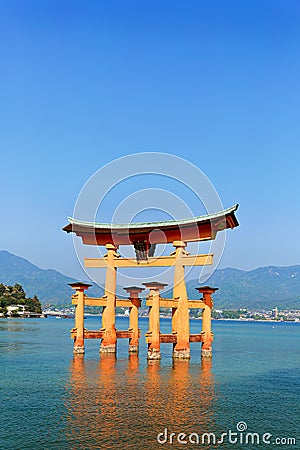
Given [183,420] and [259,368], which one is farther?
[259,368]

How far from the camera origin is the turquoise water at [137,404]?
1517 cm

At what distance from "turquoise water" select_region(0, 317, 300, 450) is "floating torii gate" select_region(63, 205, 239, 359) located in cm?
197

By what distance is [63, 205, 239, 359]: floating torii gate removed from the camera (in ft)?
101

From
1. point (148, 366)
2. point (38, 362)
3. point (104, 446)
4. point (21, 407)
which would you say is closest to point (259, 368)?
point (148, 366)

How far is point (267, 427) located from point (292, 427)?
33.7 inches

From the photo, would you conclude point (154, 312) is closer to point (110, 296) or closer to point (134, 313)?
point (110, 296)

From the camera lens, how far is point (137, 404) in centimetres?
1945

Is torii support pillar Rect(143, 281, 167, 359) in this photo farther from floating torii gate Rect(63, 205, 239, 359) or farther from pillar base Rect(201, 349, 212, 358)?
pillar base Rect(201, 349, 212, 358)

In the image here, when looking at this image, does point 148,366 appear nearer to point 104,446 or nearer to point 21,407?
point 21,407

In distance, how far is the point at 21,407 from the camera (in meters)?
18.9

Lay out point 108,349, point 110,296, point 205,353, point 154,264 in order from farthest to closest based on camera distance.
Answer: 1. point 205,353
2. point 108,349
3. point 110,296
4. point 154,264

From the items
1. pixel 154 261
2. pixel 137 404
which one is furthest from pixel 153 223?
pixel 137 404

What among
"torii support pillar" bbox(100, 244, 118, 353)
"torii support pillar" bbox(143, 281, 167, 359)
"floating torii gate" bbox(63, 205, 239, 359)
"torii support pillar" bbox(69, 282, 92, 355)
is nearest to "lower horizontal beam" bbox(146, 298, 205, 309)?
"floating torii gate" bbox(63, 205, 239, 359)

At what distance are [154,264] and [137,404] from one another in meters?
13.9
